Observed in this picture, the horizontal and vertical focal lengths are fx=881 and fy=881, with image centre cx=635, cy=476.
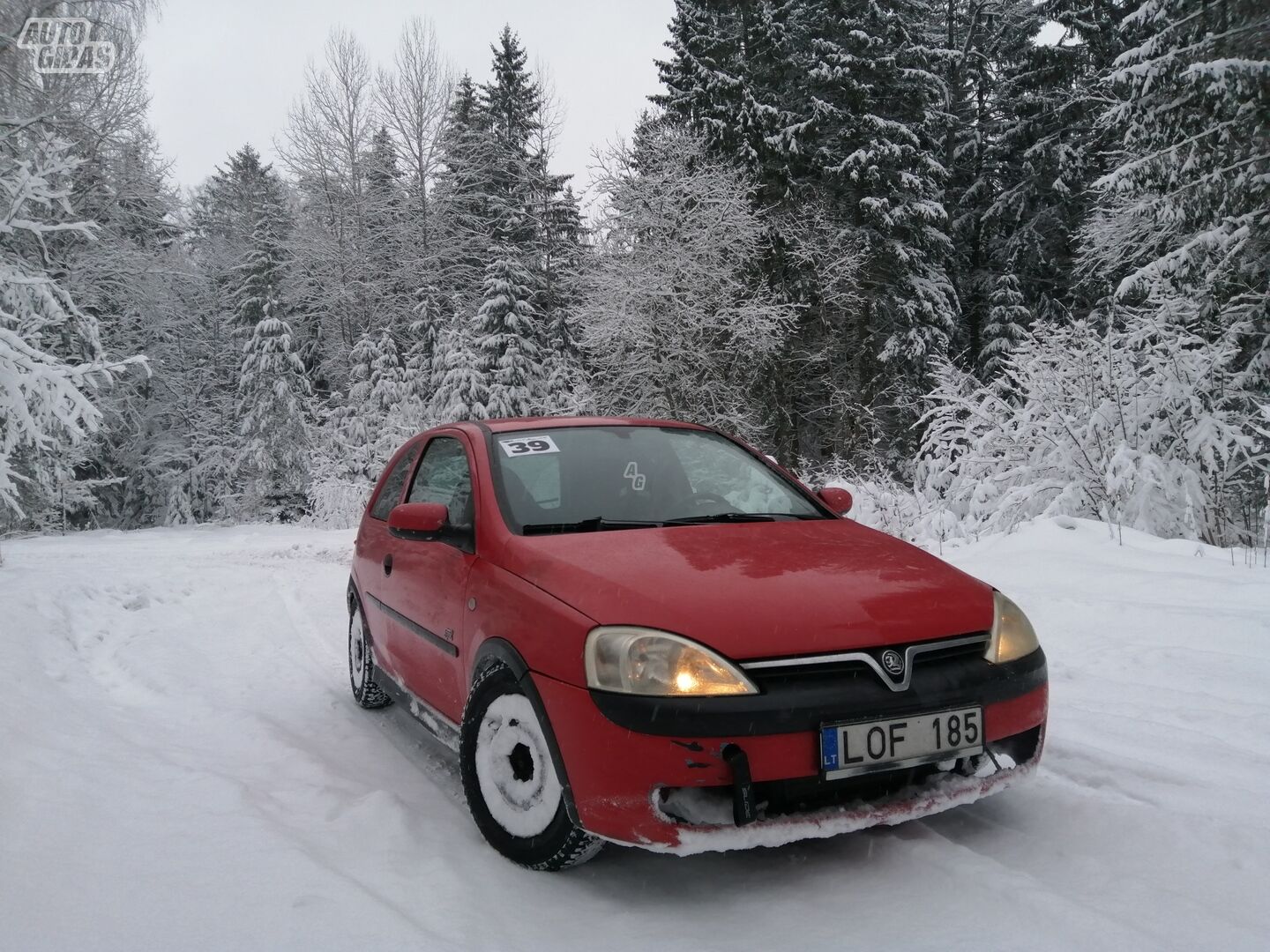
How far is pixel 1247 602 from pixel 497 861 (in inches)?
183

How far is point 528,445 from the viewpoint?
3836mm

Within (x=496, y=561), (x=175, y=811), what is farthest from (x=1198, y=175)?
(x=175, y=811)

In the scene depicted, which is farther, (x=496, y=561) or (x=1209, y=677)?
(x=1209, y=677)

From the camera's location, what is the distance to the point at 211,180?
41062mm

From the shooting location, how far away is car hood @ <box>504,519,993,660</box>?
2.47 metres

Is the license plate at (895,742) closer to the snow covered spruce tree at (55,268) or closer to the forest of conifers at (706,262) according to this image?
the forest of conifers at (706,262)

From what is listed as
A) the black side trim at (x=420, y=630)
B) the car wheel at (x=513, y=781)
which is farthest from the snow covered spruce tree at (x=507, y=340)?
the car wheel at (x=513, y=781)

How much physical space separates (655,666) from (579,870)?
2.66 feet

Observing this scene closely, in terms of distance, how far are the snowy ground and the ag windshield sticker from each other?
1392 mm

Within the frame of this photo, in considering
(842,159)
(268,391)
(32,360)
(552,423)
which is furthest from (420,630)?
(268,391)

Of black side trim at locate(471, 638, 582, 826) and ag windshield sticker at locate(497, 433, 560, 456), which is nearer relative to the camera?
black side trim at locate(471, 638, 582, 826)

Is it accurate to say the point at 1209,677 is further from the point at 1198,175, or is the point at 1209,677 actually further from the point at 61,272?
the point at 61,272

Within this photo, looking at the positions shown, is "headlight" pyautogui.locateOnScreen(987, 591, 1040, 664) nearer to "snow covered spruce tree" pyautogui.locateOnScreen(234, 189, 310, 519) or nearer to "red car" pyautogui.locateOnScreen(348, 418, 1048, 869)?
"red car" pyautogui.locateOnScreen(348, 418, 1048, 869)

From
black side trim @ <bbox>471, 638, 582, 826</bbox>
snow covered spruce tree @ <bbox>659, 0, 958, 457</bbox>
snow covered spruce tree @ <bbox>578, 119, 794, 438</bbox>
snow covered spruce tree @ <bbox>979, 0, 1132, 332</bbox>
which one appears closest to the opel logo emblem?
black side trim @ <bbox>471, 638, 582, 826</bbox>
